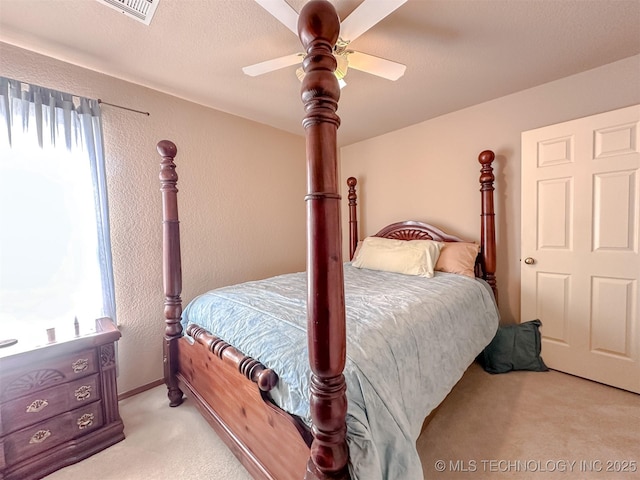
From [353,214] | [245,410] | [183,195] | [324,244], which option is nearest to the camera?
[324,244]

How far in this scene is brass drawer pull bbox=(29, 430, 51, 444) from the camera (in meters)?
1.40

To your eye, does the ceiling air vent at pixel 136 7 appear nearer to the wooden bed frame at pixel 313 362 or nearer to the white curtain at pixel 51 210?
the white curtain at pixel 51 210

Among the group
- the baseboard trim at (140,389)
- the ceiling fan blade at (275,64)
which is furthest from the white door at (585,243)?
the baseboard trim at (140,389)

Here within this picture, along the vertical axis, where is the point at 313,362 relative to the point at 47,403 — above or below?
above

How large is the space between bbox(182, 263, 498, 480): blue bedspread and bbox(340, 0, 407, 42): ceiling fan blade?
4.56 ft

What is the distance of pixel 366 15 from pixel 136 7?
1166mm

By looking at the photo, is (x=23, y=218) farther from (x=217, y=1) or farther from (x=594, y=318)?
(x=594, y=318)

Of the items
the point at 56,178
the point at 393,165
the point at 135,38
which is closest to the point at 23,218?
the point at 56,178

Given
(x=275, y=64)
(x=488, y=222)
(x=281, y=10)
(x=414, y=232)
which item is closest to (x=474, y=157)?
(x=488, y=222)

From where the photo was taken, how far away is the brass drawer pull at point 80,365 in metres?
1.52

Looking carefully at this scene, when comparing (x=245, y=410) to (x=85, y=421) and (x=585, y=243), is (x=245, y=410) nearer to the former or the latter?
(x=85, y=421)

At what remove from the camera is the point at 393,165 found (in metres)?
3.29

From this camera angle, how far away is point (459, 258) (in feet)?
7.98

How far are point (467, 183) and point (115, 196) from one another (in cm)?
309
